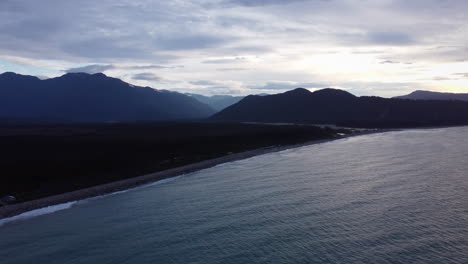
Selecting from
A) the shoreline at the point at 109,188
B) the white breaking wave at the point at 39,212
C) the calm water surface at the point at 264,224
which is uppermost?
the shoreline at the point at 109,188

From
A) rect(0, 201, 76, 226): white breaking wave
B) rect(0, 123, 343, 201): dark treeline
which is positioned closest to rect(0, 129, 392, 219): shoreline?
rect(0, 201, 76, 226): white breaking wave

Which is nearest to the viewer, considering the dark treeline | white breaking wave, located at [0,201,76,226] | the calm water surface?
the calm water surface

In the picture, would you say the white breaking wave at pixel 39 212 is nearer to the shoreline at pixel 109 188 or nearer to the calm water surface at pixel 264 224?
the shoreline at pixel 109 188

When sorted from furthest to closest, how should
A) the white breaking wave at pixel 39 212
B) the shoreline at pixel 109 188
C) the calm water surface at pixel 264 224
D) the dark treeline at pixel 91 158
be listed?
the dark treeline at pixel 91 158
the shoreline at pixel 109 188
the white breaking wave at pixel 39 212
the calm water surface at pixel 264 224

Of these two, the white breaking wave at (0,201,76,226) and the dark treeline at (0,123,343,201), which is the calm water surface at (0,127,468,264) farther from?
the dark treeline at (0,123,343,201)

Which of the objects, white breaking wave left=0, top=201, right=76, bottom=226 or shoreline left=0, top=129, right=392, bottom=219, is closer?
white breaking wave left=0, top=201, right=76, bottom=226

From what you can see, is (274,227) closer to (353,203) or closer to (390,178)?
(353,203)

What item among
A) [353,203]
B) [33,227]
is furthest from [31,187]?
[353,203]

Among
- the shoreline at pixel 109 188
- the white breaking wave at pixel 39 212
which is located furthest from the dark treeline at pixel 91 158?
the white breaking wave at pixel 39 212

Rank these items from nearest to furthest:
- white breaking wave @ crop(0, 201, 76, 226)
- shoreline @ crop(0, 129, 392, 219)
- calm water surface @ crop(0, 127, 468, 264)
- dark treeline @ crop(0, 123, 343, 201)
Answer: calm water surface @ crop(0, 127, 468, 264) < white breaking wave @ crop(0, 201, 76, 226) < shoreline @ crop(0, 129, 392, 219) < dark treeline @ crop(0, 123, 343, 201)
